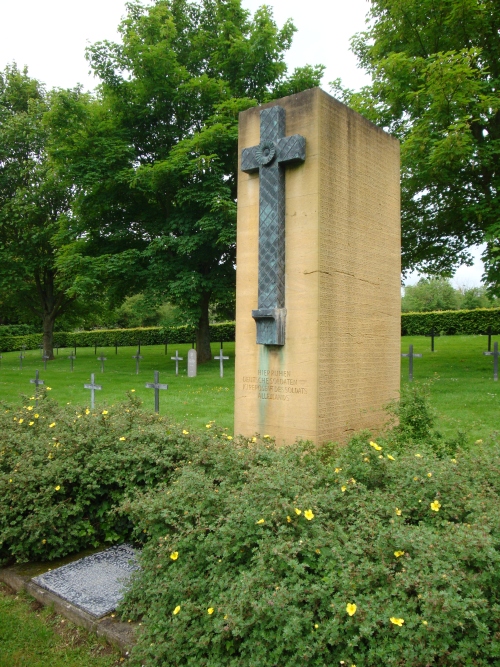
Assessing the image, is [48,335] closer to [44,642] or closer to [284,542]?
[44,642]

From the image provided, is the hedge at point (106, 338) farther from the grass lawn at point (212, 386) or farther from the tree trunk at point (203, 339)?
the tree trunk at point (203, 339)

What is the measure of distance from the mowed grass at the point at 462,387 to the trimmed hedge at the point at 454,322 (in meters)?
4.02

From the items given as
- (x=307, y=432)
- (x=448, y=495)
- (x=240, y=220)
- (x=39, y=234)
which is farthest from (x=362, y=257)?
(x=39, y=234)

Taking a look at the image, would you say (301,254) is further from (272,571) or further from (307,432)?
(272,571)

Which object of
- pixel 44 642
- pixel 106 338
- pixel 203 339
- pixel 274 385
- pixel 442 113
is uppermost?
pixel 442 113

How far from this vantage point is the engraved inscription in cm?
535

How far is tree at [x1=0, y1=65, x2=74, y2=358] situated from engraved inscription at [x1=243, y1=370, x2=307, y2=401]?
19.4 m

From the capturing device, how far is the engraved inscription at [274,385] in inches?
211

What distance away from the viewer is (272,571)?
2.61 metres

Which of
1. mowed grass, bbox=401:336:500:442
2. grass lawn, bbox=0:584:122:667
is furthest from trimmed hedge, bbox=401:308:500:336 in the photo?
grass lawn, bbox=0:584:122:667

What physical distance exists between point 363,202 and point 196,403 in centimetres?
689

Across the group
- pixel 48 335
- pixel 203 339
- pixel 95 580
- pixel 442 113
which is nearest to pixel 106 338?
pixel 48 335

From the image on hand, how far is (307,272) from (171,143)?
55.3 feet

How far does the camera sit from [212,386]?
14.4 meters
